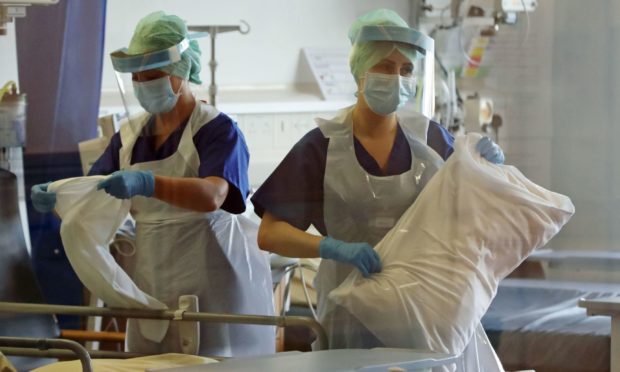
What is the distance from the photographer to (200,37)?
5.86 ft

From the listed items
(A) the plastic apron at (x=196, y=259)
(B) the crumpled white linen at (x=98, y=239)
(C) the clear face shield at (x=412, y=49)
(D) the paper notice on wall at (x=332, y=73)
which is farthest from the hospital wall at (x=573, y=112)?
(B) the crumpled white linen at (x=98, y=239)

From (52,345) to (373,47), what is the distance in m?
0.70

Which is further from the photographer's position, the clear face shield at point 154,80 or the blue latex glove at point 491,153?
the clear face shield at point 154,80

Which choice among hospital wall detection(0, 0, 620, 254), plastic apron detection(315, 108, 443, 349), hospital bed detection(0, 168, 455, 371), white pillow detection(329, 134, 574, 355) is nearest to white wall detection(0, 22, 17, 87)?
hospital bed detection(0, 168, 455, 371)

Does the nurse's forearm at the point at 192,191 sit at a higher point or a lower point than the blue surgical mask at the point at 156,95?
lower

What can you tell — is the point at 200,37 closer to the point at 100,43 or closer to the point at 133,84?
the point at 133,84

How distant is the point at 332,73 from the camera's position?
1.68m

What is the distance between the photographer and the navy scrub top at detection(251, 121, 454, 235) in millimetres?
1493

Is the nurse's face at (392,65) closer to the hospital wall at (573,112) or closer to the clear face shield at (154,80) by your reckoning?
the hospital wall at (573,112)

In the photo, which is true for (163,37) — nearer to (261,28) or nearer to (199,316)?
(261,28)

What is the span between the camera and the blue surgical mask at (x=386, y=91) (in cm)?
146

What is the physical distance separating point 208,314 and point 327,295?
0.24 meters

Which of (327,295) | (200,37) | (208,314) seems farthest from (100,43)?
(327,295)

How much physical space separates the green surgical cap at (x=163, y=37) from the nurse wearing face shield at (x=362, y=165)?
29cm
